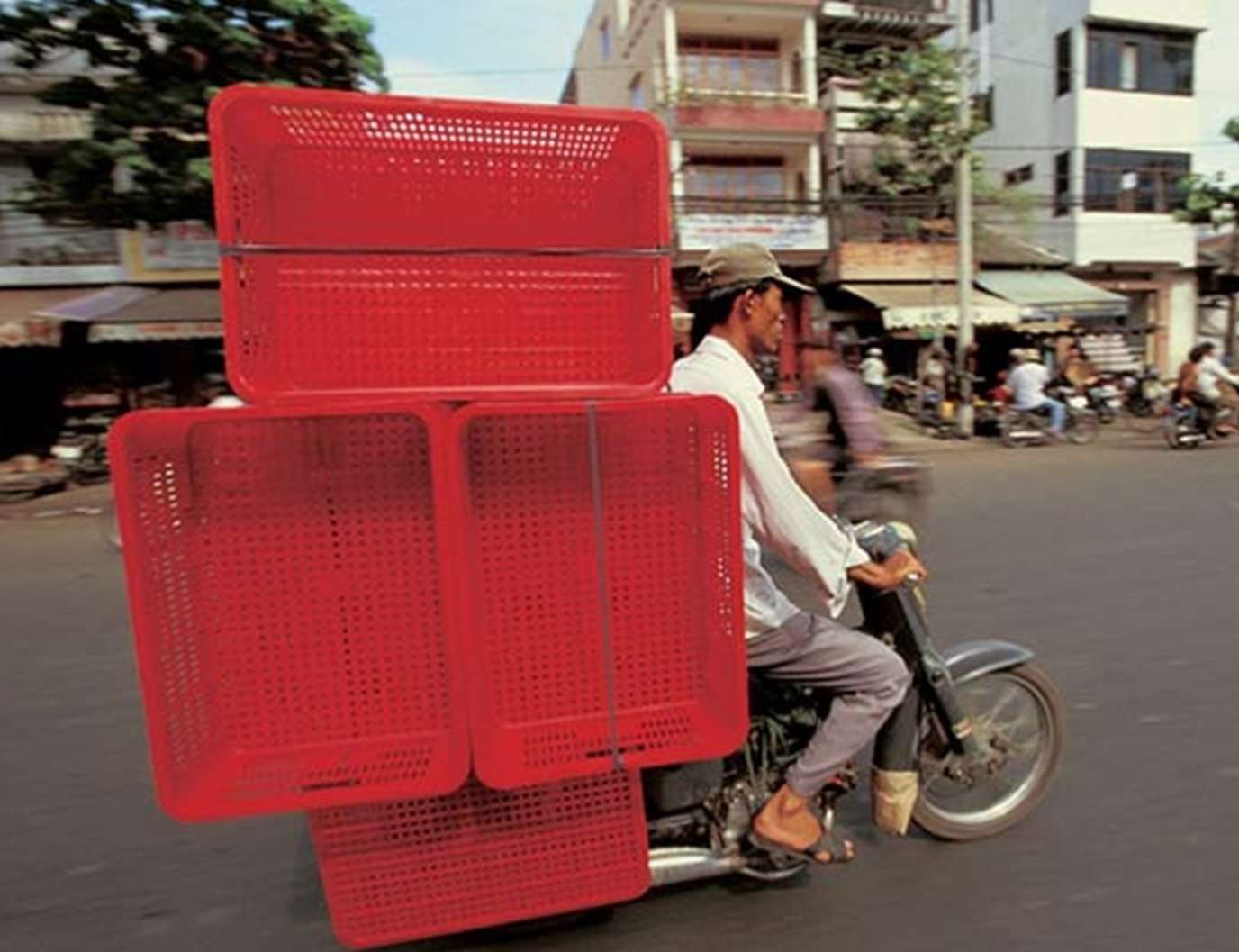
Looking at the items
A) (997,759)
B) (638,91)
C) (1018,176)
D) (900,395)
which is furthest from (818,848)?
(1018,176)

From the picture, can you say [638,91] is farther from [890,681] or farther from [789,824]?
[789,824]

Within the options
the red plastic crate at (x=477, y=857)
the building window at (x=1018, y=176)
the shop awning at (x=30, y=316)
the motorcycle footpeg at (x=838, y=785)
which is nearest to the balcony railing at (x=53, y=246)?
the shop awning at (x=30, y=316)

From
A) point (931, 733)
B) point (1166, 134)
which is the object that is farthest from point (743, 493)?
point (1166, 134)

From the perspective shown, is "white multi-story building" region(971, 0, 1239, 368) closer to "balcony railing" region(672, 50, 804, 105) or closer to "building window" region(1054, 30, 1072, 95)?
"building window" region(1054, 30, 1072, 95)

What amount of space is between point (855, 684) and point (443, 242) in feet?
4.67

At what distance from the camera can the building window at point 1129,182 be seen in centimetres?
2056

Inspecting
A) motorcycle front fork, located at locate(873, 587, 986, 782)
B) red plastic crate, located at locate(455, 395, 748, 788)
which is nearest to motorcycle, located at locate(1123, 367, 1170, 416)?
motorcycle front fork, located at locate(873, 587, 986, 782)

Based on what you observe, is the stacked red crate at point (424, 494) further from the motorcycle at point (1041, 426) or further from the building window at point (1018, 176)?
the building window at point (1018, 176)

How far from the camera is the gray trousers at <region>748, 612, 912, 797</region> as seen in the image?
212 cm

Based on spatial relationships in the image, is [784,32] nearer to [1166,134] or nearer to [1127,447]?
[1166,134]

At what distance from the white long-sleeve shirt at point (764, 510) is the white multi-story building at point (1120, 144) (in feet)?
71.1

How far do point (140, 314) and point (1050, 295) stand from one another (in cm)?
1725

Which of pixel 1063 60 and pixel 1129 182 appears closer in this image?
pixel 1129 182

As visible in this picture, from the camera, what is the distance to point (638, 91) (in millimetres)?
21500
